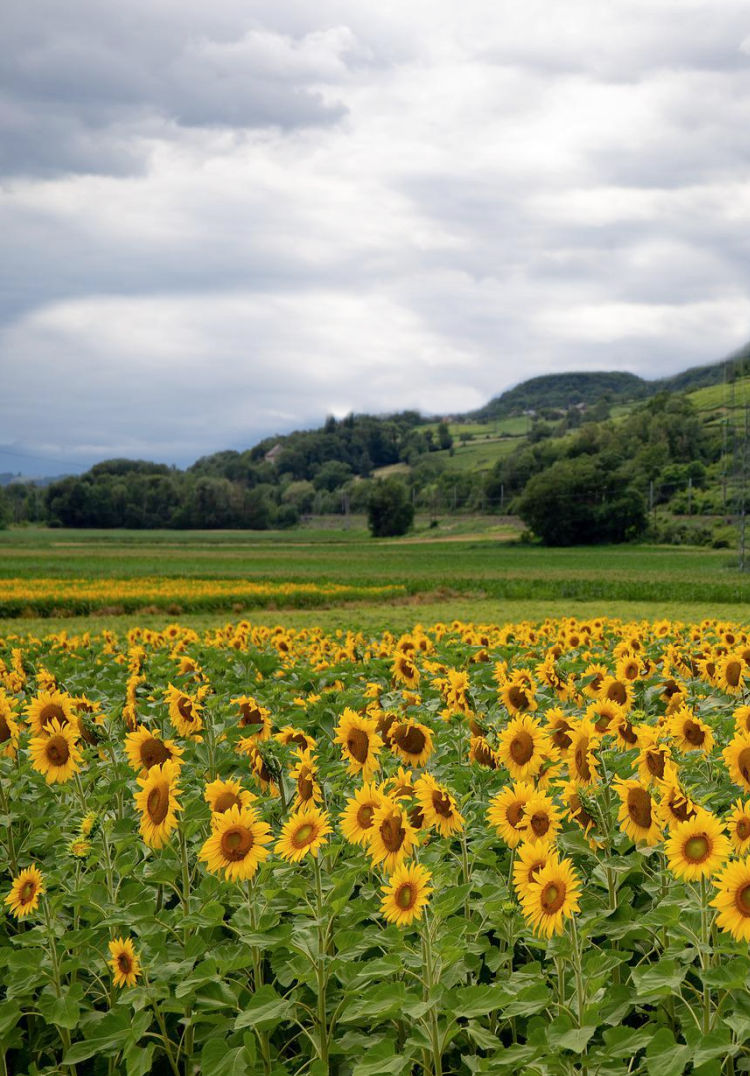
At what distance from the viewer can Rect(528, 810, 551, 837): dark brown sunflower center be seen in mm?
3104

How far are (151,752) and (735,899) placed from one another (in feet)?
7.84

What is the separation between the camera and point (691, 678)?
22.6ft

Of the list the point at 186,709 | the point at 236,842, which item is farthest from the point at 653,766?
the point at 186,709

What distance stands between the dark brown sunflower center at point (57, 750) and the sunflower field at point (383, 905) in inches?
0.4

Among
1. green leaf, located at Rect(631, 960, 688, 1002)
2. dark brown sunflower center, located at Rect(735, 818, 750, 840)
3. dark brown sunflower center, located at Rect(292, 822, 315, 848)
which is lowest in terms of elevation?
green leaf, located at Rect(631, 960, 688, 1002)

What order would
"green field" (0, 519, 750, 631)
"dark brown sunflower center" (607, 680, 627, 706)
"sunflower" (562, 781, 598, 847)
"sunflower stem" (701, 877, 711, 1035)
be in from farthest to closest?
"green field" (0, 519, 750, 631) → "dark brown sunflower center" (607, 680, 627, 706) → "sunflower" (562, 781, 598, 847) → "sunflower stem" (701, 877, 711, 1035)

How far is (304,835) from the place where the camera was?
3.14 m

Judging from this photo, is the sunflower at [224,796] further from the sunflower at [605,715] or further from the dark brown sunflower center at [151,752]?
the sunflower at [605,715]

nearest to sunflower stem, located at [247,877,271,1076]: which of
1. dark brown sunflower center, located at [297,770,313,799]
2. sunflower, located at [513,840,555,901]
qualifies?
dark brown sunflower center, located at [297,770,313,799]

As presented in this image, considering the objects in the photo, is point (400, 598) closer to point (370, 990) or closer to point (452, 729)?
point (452, 729)

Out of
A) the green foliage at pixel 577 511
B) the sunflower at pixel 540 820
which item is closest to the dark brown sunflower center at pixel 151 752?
the sunflower at pixel 540 820

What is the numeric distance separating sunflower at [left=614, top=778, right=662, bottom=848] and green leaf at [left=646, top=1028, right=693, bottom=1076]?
812mm

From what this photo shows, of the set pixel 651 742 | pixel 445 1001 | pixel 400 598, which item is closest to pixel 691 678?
pixel 651 742

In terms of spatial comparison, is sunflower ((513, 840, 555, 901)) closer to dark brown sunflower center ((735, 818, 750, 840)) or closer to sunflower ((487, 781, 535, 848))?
sunflower ((487, 781, 535, 848))
